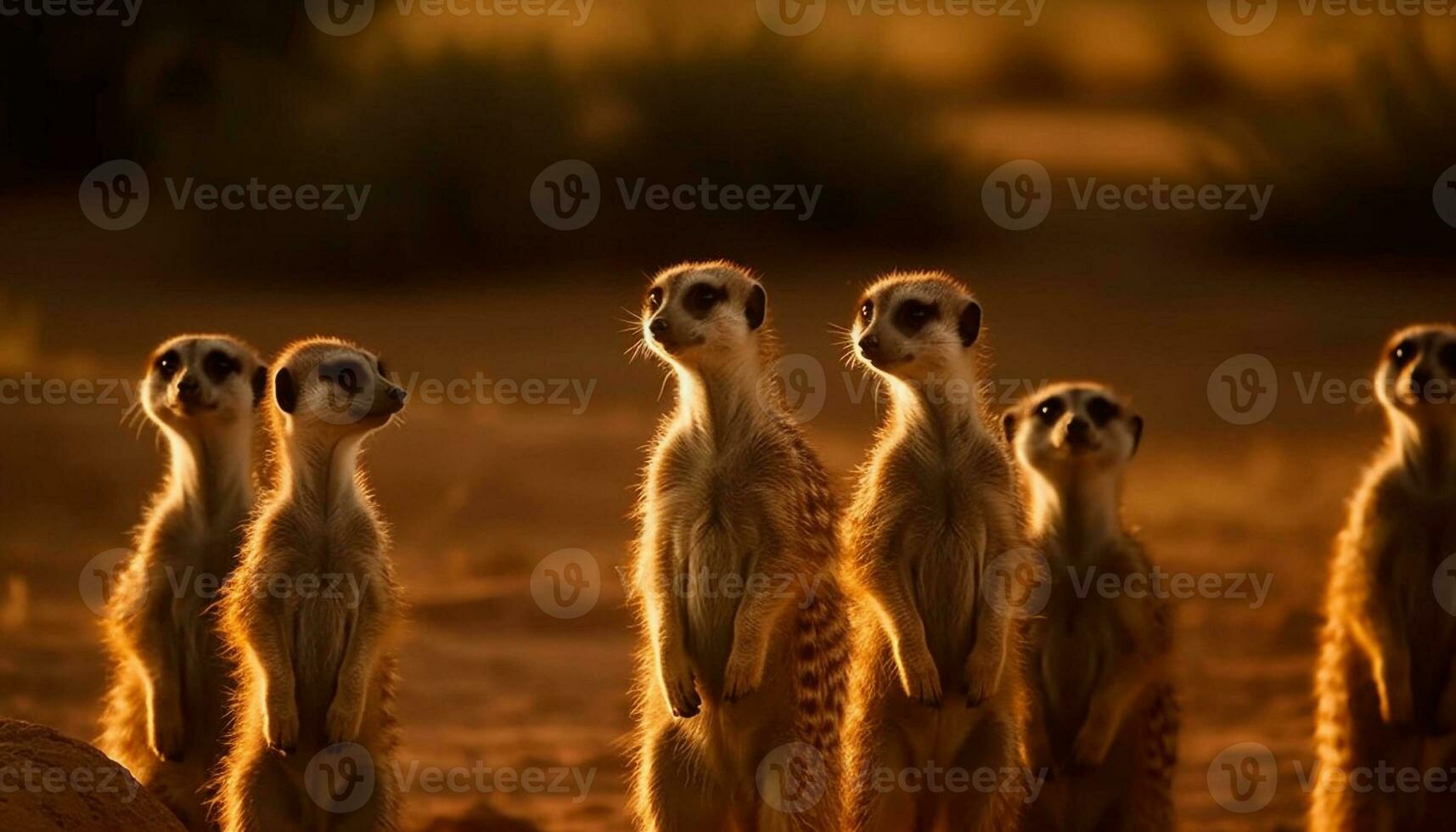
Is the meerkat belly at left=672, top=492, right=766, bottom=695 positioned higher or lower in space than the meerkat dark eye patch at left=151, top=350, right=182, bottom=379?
lower

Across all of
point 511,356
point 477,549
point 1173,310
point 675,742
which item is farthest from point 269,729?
point 1173,310

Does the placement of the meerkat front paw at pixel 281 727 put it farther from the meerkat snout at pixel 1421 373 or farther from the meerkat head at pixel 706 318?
the meerkat snout at pixel 1421 373

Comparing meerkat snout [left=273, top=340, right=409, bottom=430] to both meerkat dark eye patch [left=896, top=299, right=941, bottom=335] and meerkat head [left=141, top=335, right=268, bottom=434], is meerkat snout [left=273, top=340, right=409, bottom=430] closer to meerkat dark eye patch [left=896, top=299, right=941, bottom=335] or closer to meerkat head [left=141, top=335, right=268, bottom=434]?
meerkat head [left=141, top=335, right=268, bottom=434]

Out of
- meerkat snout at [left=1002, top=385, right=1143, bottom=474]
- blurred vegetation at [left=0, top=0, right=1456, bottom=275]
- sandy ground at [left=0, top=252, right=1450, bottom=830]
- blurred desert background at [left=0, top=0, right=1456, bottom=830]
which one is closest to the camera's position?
meerkat snout at [left=1002, top=385, right=1143, bottom=474]

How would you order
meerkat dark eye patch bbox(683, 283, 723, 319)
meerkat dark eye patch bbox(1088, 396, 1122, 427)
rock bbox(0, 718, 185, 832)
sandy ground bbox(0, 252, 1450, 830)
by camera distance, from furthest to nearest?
1. sandy ground bbox(0, 252, 1450, 830)
2. meerkat dark eye patch bbox(1088, 396, 1122, 427)
3. meerkat dark eye patch bbox(683, 283, 723, 319)
4. rock bbox(0, 718, 185, 832)

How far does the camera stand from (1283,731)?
8.85 m

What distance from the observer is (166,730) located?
602cm

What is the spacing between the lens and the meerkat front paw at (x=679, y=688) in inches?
213

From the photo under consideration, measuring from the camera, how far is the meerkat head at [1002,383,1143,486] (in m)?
6.46

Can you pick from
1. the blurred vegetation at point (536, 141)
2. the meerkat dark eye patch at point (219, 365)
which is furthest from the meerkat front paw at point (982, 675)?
the blurred vegetation at point (536, 141)

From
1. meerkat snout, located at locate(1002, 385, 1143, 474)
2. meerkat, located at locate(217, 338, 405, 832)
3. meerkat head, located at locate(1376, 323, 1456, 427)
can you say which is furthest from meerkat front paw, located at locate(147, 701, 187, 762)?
meerkat head, located at locate(1376, 323, 1456, 427)

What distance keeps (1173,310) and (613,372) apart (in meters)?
3.86

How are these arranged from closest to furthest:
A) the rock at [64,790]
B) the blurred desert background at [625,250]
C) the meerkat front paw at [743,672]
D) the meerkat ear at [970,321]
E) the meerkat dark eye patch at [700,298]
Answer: the rock at [64,790]
the meerkat front paw at [743,672]
the meerkat dark eye patch at [700,298]
the meerkat ear at [970,321]
the blurred desert background at [625,250]

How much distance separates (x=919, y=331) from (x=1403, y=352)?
5.60 ft
